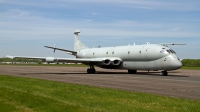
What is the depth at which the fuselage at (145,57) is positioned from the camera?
29.5 m

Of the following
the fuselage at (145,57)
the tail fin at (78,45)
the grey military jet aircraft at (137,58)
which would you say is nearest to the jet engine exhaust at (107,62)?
the grey military jet aircraft at (137,58)

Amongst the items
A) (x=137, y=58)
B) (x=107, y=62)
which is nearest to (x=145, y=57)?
(x=137, y=58)

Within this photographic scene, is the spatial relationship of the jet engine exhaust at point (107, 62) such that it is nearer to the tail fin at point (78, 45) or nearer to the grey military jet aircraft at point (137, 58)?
the grey military jet aircraft at point (137, 58)

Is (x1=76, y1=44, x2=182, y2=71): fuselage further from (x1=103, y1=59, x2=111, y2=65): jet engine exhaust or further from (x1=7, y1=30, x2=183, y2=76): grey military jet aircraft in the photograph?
(x1=103, y1=59, x2=111, y2=65): jet engine exhaust

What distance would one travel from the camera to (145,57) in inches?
1253

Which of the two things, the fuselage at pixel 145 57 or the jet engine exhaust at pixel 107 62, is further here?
the jet engine exhaust at pixel 107 62

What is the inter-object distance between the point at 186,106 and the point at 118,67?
88.3 ft

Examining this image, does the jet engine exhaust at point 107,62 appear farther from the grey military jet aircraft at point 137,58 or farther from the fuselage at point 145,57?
the fuselage at point 145,57

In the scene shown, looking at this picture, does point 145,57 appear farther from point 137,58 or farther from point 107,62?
point 107,62

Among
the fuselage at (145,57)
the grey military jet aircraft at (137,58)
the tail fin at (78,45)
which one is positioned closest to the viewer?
the fuselage at (145,57)

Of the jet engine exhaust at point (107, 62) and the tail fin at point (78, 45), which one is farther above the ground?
the tail fin at point (78, 45)

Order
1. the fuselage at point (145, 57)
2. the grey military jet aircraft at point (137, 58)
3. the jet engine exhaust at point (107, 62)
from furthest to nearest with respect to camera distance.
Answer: the jet engine exhaust at point (107, 62) → the grey military jet aircraft at point (137, 58) → the fuselage at point (145, 57)

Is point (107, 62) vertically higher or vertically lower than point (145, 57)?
lower

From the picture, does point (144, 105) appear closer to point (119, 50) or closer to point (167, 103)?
point (167, 103)
